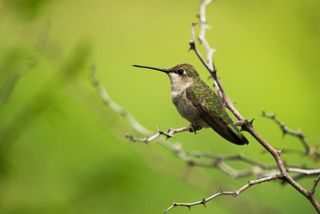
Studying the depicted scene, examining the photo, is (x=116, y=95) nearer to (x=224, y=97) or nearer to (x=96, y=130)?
(x=96, y=130)

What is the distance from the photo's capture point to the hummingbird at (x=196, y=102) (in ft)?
11.4

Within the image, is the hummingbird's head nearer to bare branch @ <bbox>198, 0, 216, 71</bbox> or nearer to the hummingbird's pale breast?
the hummingbird's pale breast

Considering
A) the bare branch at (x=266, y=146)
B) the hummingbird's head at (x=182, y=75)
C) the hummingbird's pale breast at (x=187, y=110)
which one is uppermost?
the bare branch at (x=266, y=146)

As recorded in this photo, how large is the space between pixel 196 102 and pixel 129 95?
7.52 m

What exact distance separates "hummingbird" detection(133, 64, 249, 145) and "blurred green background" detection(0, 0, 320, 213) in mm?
375

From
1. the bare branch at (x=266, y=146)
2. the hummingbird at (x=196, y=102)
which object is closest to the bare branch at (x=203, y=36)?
the bare branch at (x=266, y=146)

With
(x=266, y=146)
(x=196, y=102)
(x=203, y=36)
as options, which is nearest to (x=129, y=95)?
(x=196, y=102)

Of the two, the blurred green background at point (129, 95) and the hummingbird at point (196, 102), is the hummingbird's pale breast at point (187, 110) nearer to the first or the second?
the hummingbird at point (196, 102)

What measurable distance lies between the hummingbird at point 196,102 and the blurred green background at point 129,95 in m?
0.37

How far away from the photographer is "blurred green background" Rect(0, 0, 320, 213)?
3.12m

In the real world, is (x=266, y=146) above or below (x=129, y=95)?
above

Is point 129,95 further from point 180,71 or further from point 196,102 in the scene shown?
point 196,102

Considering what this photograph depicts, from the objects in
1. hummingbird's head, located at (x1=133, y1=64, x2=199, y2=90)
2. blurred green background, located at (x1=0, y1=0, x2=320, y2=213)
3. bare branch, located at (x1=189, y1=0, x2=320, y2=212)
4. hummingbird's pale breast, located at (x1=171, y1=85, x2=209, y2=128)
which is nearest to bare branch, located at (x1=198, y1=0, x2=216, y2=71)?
bare branch, located at (x1=189, y1=0, x2=320, y2=212)

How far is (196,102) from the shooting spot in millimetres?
3689
